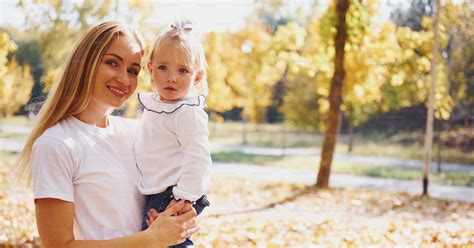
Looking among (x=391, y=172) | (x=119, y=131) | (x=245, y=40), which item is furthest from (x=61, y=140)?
(x=245, y=40)

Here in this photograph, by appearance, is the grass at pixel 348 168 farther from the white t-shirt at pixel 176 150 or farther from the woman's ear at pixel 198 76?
the white t-shirt at pixel 176 150

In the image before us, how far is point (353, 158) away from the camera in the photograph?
1087 centimetres

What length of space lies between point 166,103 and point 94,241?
1.33 feet

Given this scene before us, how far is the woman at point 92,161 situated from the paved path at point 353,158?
26.9ft

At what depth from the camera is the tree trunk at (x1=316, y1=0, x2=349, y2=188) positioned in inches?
240

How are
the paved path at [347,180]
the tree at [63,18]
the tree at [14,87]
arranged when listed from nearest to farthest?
the tree at [63,18] → the paved path at [347,180] → the tree at [14,87]

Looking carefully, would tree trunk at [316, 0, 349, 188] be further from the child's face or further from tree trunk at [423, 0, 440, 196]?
the child's face

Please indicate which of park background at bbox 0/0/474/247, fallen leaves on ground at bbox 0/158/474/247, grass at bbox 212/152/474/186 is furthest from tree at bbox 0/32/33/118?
grass at bbox 212/152/474/186

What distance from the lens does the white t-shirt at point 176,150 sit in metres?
1.29

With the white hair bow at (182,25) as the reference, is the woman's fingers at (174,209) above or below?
below

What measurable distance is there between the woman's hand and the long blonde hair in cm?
32

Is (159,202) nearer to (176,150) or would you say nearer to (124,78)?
(176,150)

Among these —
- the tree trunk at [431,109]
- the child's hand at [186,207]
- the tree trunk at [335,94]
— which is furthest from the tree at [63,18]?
the child's hand at [186,207]

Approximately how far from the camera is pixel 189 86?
4.64 feet
